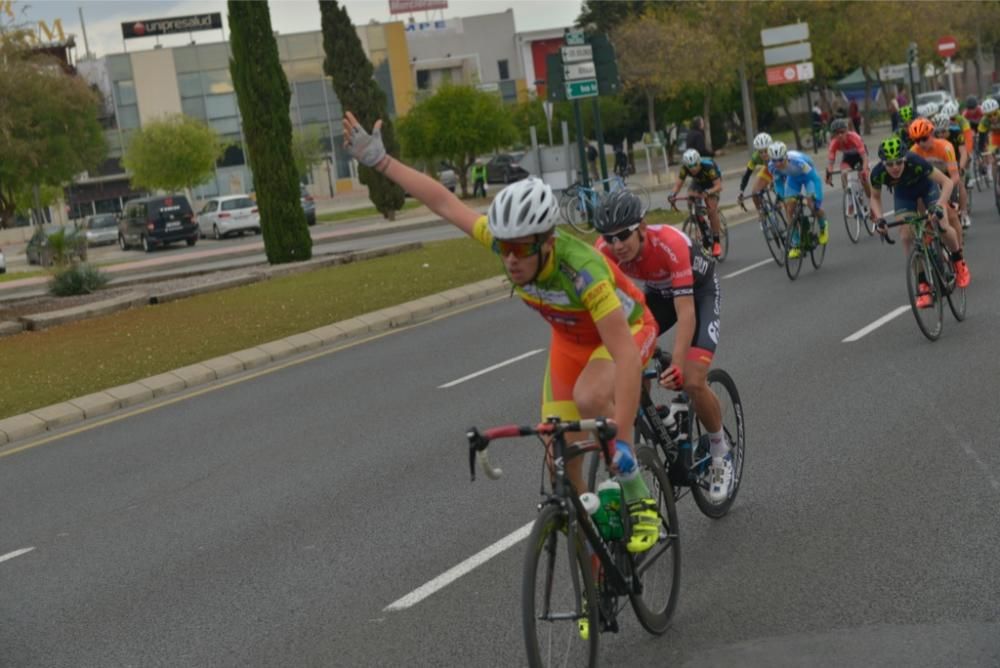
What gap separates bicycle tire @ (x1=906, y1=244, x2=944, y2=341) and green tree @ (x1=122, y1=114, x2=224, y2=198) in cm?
6859

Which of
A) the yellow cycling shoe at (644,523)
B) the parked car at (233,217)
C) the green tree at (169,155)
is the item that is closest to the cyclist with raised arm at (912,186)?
the yellow cycling shoe at (644,523)

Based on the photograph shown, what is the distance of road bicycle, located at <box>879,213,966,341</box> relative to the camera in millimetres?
13211

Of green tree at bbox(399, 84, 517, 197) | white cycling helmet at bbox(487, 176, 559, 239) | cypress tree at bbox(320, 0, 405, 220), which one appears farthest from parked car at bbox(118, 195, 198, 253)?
white cycling helmet at bbox(487, 176, 559, 239)

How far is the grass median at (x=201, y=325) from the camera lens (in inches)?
672

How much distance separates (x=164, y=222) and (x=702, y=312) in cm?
4605

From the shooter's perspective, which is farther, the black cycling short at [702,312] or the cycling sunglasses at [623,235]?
the black cycling short at [702,312]

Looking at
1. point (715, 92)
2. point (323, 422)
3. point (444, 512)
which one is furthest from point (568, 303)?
point (715, 92)

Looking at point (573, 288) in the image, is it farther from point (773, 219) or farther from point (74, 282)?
point (74, 282)

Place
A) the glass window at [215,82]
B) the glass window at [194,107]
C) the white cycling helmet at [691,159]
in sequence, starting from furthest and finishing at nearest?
the glass window at [215,82], the glass window at [194,107], the white cycling helmet at [691,159]

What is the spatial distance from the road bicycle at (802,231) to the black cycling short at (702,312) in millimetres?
11594

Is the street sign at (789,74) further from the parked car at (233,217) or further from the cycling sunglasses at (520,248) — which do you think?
the cycling sunglasses at (520,248)

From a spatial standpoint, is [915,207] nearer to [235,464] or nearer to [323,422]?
[323,422]

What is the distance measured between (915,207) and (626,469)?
9.47 metres

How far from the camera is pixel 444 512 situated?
8.88m
